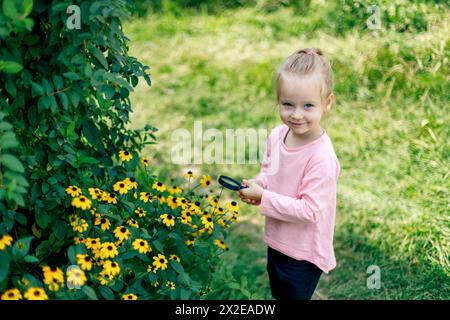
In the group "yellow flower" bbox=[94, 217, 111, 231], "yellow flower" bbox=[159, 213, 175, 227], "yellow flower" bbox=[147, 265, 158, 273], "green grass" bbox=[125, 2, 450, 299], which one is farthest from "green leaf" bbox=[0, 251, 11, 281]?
"green grass" bbox=[125, 2, 450, 299]

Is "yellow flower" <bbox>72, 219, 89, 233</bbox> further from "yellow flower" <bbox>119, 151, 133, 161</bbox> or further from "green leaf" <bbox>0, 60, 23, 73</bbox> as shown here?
"green leaf" <bbox>0, 60, 23, 73</bbox>

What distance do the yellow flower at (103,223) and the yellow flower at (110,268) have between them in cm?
20

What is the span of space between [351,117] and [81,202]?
2932mm

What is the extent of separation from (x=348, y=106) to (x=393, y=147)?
0.72 m

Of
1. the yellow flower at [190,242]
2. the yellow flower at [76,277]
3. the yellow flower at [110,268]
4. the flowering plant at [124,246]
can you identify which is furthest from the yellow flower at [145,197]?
the yellow flower at [76,277]

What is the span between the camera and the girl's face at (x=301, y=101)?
2510 mm

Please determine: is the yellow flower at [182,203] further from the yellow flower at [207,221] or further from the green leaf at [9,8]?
the green leaf at [9,8]

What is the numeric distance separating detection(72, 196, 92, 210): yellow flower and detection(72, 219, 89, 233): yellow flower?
0.32 feet

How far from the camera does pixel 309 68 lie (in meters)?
2.53

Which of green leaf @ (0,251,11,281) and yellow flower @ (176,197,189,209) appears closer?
green leaf @ (0,251,11,281)

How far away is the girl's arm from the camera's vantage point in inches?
99.0

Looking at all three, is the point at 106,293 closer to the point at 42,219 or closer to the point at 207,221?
the point at 42,219

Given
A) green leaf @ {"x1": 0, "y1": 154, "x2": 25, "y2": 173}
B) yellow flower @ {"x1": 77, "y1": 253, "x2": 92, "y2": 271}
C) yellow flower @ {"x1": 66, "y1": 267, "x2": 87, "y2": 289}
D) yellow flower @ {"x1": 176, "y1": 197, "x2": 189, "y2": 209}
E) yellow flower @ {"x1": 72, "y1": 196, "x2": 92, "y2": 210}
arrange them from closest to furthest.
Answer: green leaf @ {"x1": 0, "y1": 154, "x2": 25, "y2": 173} < yellow flower @ {"x1": 66, "y1": 267, "x2": 87, "y2": 289} < yellow flower @ {"x1": 77, "y1": 253, "x2": 92, "y2": 271} < yellow flower @ {"x1": 72, "y1": 196, "x2": 92, "y2": 210} < yellow flower @ {"x1": 176, "y1": 197, "x2": 189, "y2": 209}
